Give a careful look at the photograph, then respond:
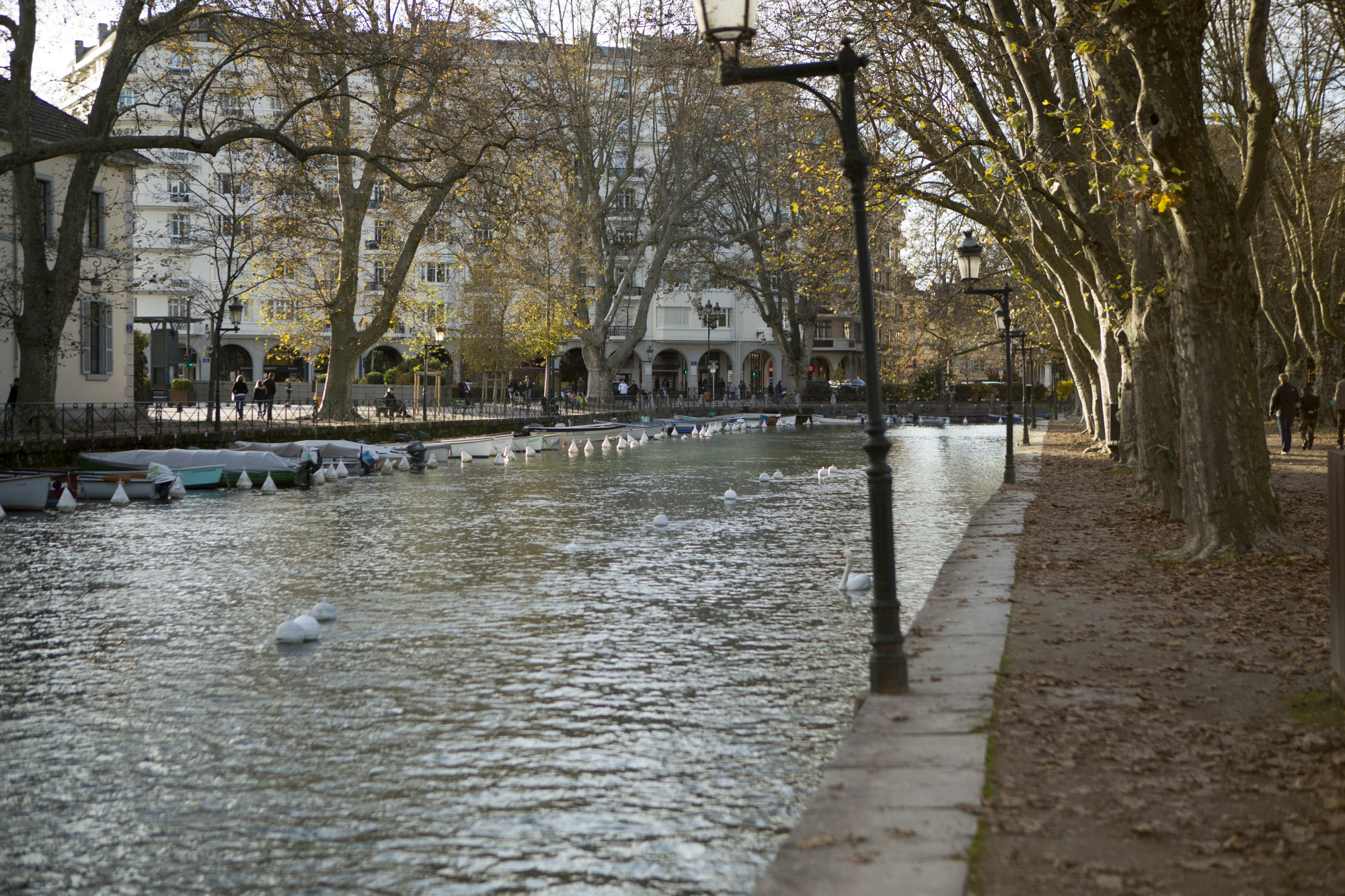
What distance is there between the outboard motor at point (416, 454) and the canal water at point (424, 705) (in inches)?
466

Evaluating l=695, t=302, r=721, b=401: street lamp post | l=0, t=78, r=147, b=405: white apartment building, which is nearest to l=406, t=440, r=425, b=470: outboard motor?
l=0, t=78, r=147, b=405: white apartment building

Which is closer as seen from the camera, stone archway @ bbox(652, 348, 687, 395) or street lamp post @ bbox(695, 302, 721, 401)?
street lamp post @ bbox(695, 302, 721, 401)

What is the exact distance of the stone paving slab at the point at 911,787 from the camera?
387 centimetres

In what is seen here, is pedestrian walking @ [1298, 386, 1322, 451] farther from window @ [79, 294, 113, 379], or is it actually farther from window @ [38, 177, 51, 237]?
window @ [38, 177, 51, 237]

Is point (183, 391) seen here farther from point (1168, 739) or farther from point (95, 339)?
point (1168, 739)

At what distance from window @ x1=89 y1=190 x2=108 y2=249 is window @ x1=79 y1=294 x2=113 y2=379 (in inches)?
71.0

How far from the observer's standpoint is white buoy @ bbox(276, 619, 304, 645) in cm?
Result: 843

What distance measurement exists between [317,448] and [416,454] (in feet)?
8.71

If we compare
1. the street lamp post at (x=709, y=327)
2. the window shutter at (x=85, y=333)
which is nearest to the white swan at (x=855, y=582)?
the window shutter at (x=85, y=333)

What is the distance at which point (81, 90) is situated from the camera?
40.1 meters

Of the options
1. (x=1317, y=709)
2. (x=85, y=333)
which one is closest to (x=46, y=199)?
(x=85, y=333)

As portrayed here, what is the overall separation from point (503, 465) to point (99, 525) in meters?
13.6

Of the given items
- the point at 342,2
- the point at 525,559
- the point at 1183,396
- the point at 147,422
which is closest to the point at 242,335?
the point at 147,422

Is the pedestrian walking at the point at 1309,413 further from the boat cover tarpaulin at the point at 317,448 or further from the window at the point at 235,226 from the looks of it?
the window at the point at 235,226
